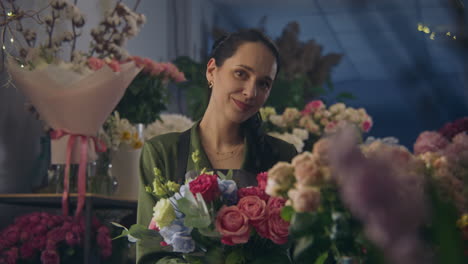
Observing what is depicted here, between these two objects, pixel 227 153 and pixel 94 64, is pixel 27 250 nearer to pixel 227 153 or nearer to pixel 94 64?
pixel 94 64

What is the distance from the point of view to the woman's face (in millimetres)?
1238

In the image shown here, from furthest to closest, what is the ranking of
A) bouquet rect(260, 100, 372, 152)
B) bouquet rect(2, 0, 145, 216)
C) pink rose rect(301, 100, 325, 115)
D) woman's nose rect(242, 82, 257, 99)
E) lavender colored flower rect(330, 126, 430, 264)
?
pink rose rect(301, 100, 325, 115) < bouquet rect(260, 100, 372, 152) < bouquet rect(2, 0, 145, 216) < woman's nose rect(242, 82, 257, 99) < lavender colored flower rect(330, 126, 430, 264)

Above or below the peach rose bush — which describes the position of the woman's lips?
above

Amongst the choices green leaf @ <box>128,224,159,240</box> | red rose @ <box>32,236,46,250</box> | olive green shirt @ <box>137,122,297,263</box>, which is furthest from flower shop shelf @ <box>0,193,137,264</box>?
green leaf @ <box>128,224,159,240</box>

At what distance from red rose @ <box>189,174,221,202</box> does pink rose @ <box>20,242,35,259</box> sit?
120cm

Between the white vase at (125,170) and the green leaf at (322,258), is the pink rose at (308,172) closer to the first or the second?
the green leaf at (322,258)

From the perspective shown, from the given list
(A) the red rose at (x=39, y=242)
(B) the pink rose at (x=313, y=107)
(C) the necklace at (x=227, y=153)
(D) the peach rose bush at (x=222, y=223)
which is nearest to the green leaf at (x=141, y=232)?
(D) the peach rose bush at (x=222, y=223)

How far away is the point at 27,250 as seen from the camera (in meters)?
1.91

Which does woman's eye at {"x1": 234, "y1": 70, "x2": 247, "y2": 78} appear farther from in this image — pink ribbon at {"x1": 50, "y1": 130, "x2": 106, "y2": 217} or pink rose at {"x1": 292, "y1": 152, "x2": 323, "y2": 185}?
pink ribbon at {"x1": 50, "y1": 130, "x2": 106, "y2": 217}

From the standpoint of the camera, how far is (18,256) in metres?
1.91

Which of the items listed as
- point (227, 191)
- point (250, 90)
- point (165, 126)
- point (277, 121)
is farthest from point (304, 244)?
point (277, 121)

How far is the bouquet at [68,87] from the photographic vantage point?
1872 mm

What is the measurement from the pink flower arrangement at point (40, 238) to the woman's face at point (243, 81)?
0.89m

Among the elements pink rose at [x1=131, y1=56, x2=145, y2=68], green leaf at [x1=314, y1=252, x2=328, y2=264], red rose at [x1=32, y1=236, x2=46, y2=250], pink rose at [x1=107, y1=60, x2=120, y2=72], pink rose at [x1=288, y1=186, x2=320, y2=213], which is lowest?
red rose at [x1=32, y1=236, x2=46, y2=250]
